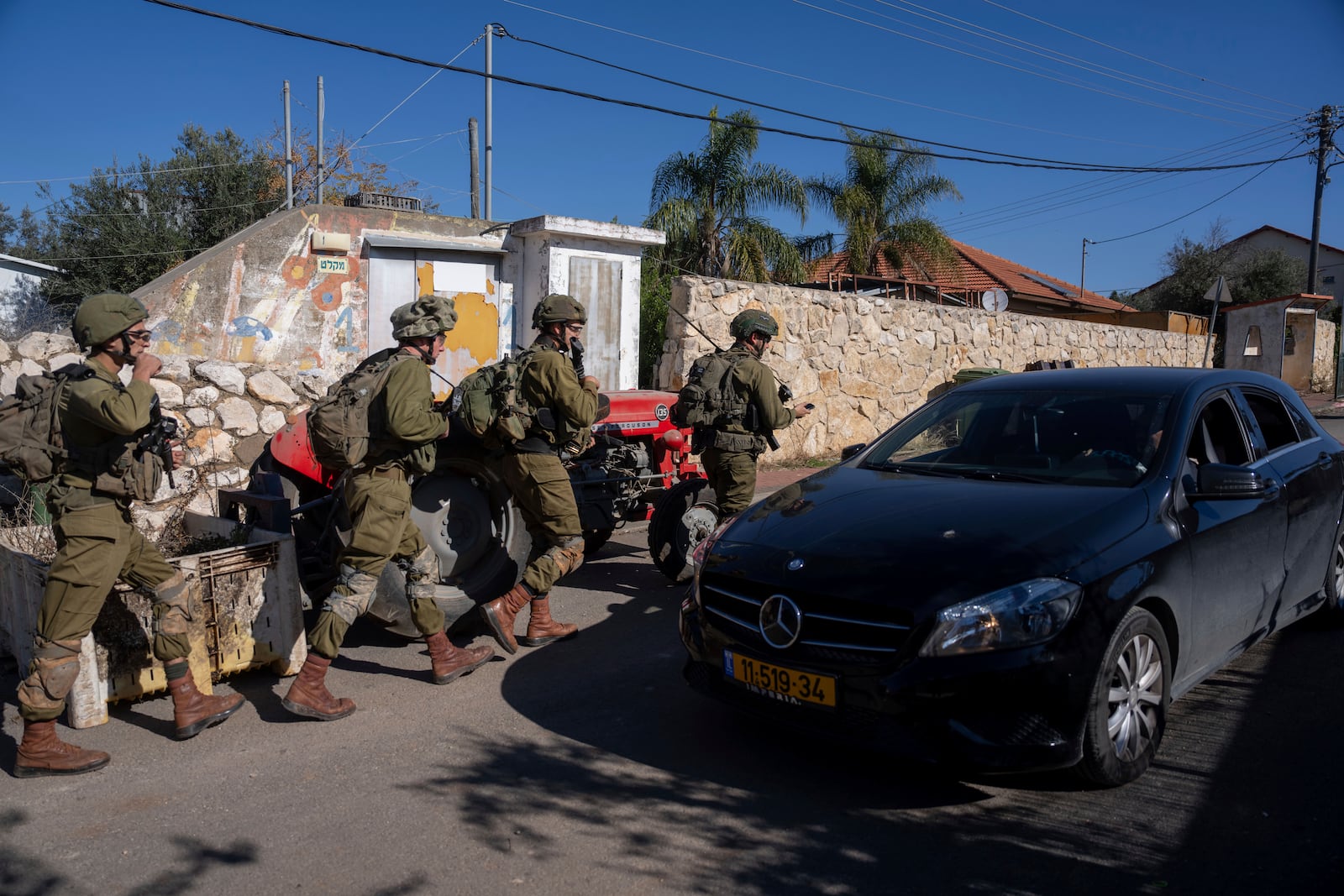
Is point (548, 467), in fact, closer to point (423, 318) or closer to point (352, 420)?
point (423, 318)

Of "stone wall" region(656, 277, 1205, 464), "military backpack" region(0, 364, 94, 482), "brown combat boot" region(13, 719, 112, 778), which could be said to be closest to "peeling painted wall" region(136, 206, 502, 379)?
"stone wall" region(656, 277, 1205, 464)

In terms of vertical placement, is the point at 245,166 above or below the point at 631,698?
above

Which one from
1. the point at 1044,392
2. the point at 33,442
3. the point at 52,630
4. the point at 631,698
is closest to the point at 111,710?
the point at 52,630

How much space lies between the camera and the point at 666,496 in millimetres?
6688

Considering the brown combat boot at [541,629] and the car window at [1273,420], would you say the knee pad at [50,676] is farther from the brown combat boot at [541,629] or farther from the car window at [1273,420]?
the car window at [1273,420]

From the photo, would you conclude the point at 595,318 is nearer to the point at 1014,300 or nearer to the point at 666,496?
the point at 666,496

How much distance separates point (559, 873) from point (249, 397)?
20.2ft

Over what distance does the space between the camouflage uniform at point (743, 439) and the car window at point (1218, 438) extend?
2432mm

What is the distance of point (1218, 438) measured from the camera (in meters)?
4.58

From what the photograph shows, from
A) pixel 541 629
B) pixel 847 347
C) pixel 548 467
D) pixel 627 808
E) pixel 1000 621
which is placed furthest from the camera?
pixel 847 347

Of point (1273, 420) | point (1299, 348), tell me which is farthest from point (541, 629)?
point (1299, 348)

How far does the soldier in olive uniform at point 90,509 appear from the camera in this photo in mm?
3725

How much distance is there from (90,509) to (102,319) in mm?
760

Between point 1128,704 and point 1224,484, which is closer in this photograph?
point 1128,704
